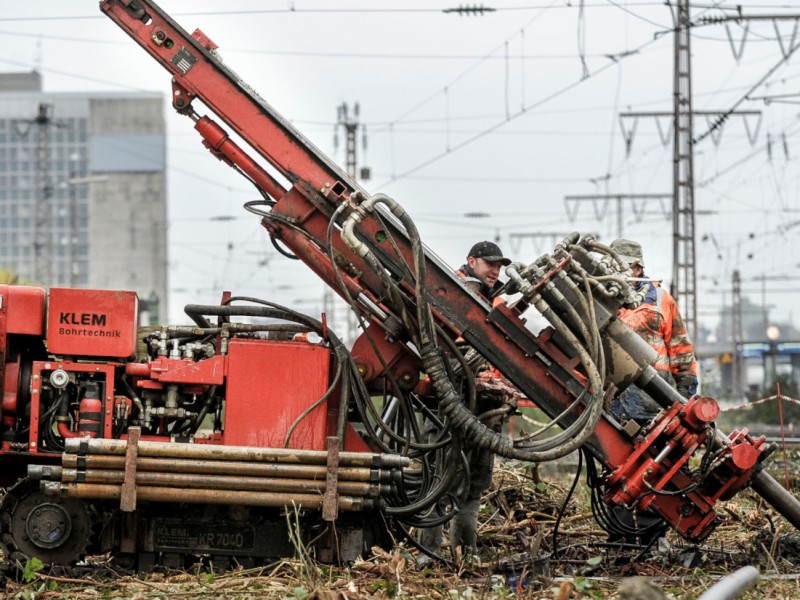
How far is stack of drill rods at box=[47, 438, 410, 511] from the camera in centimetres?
801

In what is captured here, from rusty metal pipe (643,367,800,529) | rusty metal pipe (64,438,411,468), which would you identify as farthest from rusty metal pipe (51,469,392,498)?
rusty metal pipe (643,367,800,529)

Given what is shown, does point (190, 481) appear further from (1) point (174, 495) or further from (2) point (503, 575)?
(2) point (503, 575)

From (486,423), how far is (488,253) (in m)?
1.72

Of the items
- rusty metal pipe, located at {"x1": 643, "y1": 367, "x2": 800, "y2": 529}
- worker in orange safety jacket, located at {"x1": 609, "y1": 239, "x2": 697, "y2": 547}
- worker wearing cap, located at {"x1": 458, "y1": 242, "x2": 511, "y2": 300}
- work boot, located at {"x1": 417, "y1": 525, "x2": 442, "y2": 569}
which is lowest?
work boot, located at {"x1": 417, "y1": 525, "x2": 442, "y2": 569}

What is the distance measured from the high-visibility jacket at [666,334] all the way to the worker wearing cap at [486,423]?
1.17 metres

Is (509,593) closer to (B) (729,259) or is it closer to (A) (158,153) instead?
(B) (729,259)

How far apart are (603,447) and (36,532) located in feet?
12.9

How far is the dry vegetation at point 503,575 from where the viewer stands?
24.1 feet

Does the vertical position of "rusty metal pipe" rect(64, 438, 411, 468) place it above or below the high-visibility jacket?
below

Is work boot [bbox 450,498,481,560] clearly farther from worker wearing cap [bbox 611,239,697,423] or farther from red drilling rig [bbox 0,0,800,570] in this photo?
worker wearing cap [bbox 611,239,697,423]

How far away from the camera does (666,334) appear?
981 centimetres

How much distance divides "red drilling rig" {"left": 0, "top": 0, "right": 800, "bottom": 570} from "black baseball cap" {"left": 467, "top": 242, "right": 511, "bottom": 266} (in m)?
1.40

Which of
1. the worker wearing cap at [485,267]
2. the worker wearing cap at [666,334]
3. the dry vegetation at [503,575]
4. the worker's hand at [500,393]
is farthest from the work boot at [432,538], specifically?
the worker wearing cap at [666,334]

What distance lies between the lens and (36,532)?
27.1 feet
